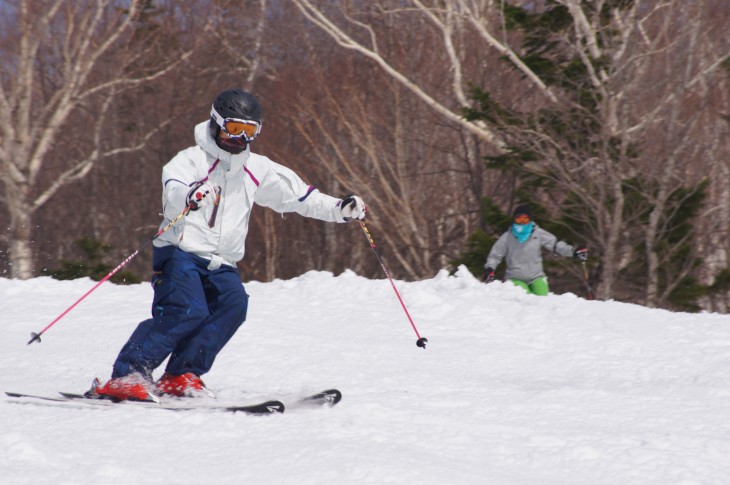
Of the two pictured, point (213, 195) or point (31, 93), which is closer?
point (213, 195)

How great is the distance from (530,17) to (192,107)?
41.3 ft

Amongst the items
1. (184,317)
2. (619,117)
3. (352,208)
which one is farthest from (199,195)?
(619,117)

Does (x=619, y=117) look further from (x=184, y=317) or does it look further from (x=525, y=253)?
(x=184, y=317)

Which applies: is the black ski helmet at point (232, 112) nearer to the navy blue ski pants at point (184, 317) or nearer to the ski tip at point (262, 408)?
the navy blue ski pants at point (184, 317)

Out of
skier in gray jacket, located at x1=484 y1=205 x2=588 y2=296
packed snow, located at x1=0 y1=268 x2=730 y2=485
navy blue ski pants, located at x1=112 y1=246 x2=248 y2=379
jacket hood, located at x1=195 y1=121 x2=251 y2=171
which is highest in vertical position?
jacket hood, located at x1=195 y1=121 x2=251 y2=171

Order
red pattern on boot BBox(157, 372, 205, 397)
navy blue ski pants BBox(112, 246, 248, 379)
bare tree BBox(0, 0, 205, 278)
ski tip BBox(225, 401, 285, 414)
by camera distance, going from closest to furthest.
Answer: ski tip BBox(225, 401, 285, 414) → navy blue ski pants BBox(112, 246, 248, 379) → red pattern on boot BBox(157, 372, 205, 397) → bare tree BBox(0, 0, 205, 278)

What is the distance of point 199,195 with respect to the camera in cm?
381

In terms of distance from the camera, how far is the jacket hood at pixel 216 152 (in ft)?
13.5

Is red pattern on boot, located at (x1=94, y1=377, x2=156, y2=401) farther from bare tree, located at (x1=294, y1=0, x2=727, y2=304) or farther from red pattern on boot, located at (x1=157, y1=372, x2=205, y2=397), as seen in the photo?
bare tree, located at (x1=294, y1=0, x2=727, y2=304)

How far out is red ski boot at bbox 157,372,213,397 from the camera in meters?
4.18

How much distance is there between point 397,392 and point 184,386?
106cm

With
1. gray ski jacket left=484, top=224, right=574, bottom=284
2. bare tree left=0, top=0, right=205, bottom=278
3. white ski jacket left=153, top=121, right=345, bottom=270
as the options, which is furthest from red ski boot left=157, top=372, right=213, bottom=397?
bare tree left=0, top=0, right=205, bottom=278

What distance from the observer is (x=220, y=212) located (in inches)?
164

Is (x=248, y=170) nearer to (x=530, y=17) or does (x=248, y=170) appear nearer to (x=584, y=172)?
(x=584, y=172)
